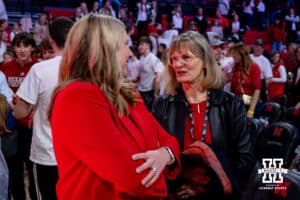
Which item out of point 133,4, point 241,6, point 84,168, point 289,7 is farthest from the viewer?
point 289,7

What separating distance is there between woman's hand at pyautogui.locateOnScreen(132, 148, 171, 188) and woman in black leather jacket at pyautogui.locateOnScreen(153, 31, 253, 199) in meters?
0.47

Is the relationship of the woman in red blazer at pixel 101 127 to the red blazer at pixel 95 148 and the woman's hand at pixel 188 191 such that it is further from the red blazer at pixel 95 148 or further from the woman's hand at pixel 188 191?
the woman's hand at pixel 188 191

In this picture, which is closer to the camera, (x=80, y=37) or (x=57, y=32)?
(x=80, y=37)

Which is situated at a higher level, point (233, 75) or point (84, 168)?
point (84, 168)

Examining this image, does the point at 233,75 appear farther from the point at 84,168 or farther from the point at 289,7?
the point at 289,7

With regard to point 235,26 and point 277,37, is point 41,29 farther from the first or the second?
point 277,37

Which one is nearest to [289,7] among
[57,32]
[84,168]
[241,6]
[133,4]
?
[241,6]

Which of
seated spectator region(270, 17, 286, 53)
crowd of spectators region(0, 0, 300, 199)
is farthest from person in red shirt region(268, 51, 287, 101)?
seated spectator region(270, 17, 286, 53)

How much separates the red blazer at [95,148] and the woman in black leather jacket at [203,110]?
1.97ft

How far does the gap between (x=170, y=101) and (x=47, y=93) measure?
0.86m

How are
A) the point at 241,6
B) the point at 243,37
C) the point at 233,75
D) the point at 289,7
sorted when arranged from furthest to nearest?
the point at 289,7, the point at 241,6, the point at 243,37, the point at 233,75

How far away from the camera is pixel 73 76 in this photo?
1669mm

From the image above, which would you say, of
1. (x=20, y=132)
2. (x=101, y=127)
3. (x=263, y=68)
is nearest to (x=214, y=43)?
(x=263, y=68)

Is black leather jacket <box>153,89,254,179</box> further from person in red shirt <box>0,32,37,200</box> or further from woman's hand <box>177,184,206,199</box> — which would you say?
person in red shirt <box>0,32,37,200</box>
